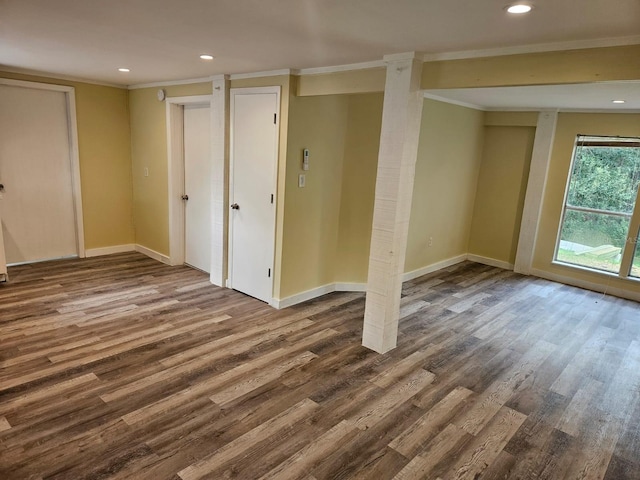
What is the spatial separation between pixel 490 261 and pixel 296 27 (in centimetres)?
516

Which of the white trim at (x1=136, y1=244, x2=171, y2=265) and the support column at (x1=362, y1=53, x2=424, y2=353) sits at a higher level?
the support column at (x1=362, y1=53, x2=424, y2=353)

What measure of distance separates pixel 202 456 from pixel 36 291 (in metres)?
3.19

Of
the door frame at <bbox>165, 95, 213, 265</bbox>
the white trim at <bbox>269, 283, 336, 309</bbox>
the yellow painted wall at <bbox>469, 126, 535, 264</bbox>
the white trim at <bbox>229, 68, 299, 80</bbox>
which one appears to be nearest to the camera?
the white trim at <bbox>229, 68, 299, 80</bbox>

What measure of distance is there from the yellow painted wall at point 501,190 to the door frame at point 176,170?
4200mm

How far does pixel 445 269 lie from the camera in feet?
19.6

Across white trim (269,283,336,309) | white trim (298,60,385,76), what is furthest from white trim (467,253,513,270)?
white trim (298,60,385,76)

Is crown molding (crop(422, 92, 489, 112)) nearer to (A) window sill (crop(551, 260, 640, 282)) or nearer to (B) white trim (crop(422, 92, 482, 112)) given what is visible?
(B) white trim (crop(422, 92, 482, 112))

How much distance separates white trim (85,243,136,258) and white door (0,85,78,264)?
0.31m

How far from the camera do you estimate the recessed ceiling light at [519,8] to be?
175 cm

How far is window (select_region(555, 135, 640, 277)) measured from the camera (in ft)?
16.6

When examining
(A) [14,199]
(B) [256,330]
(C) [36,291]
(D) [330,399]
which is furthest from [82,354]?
(A) [14,199]

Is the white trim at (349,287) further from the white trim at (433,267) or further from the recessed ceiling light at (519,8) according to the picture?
the recessed ceiling light at (519,8)

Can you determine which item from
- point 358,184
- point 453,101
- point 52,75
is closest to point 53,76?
point 52,75

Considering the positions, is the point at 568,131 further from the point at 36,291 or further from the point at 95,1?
the point at 36,291
